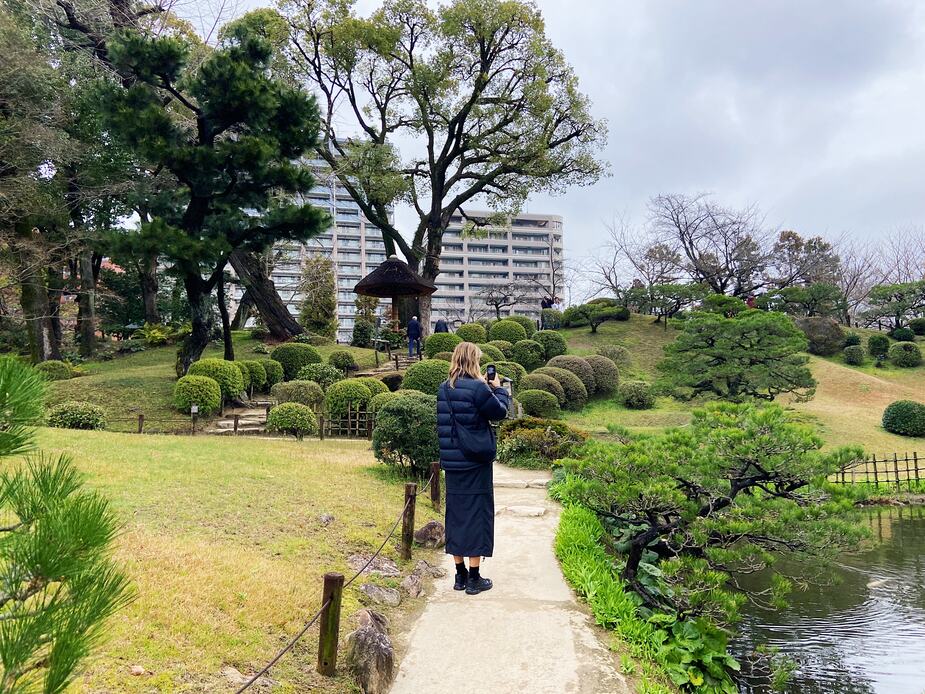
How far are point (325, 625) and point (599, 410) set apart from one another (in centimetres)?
1666

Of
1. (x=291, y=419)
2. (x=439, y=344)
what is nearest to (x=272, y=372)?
(x=291, y=419)

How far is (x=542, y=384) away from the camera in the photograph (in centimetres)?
1761

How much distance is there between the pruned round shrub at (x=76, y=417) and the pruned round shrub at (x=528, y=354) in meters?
13.4

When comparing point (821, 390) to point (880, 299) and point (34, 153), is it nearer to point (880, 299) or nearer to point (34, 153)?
point (880, 299)

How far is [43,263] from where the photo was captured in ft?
50.1

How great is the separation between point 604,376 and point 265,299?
13.0m

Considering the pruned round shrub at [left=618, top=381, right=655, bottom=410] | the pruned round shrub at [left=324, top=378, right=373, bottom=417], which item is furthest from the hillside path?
the pruned round shrub at [left=618, top=381, right=655, bottom=410]

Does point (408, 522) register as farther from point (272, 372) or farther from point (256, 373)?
point (272, 372)

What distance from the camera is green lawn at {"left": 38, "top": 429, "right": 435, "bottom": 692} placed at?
118 inches

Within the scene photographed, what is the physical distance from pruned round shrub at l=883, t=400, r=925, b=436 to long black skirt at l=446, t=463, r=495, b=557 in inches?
722

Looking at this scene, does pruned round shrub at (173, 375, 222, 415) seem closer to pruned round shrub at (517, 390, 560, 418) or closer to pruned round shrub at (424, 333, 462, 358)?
pruned round shrub at (424, 333, 462, 358)

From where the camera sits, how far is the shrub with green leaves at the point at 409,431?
829 centimetres

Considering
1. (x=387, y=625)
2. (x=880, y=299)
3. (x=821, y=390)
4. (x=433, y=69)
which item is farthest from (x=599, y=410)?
(x=880, y=299)

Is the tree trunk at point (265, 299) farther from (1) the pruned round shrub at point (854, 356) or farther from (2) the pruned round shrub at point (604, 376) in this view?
(1) the pruned round shrub at point (854, 356)
